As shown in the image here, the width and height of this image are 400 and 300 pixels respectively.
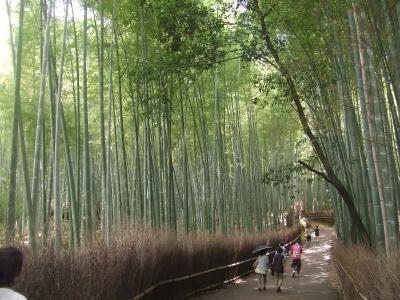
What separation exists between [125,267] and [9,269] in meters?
2.98

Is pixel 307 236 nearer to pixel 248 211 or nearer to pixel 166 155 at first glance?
pixel 248 211

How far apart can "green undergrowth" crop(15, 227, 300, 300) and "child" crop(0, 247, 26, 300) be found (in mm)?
1100

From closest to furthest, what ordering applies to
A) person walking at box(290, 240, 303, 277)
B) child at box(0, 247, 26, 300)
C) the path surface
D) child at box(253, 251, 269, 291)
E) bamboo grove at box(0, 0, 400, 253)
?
child at box(0, 247, 26, 300) → bamboo grove at box(0, 0, 400, 253) → the path surface → child at box(253, 251, 269, 291) → person walking at box(290, 240, 303, 277)

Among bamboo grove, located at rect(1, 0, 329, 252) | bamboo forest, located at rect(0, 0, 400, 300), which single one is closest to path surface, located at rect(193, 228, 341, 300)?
bamboo forest, located at rect(0, 0, 400, 300)

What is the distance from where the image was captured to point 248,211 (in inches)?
601

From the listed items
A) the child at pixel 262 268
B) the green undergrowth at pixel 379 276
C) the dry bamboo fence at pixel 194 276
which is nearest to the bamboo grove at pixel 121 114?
the dry bamboo fence at pixel 194 276

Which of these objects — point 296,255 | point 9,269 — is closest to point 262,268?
point 296,255

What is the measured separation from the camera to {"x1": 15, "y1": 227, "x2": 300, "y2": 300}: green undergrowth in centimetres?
321

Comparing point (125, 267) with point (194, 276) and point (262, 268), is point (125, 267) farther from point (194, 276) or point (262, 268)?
point (262, 268)

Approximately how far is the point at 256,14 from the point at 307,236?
15.5m

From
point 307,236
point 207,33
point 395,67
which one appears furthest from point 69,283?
point 307,236

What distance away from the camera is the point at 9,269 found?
186 cm

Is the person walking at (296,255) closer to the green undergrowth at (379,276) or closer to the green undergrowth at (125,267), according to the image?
the green undergrowth at (125,267)

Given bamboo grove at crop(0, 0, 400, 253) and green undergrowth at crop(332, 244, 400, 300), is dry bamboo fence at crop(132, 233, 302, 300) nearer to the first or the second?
bamboo grove at crop(0, 0, 400, 253)
